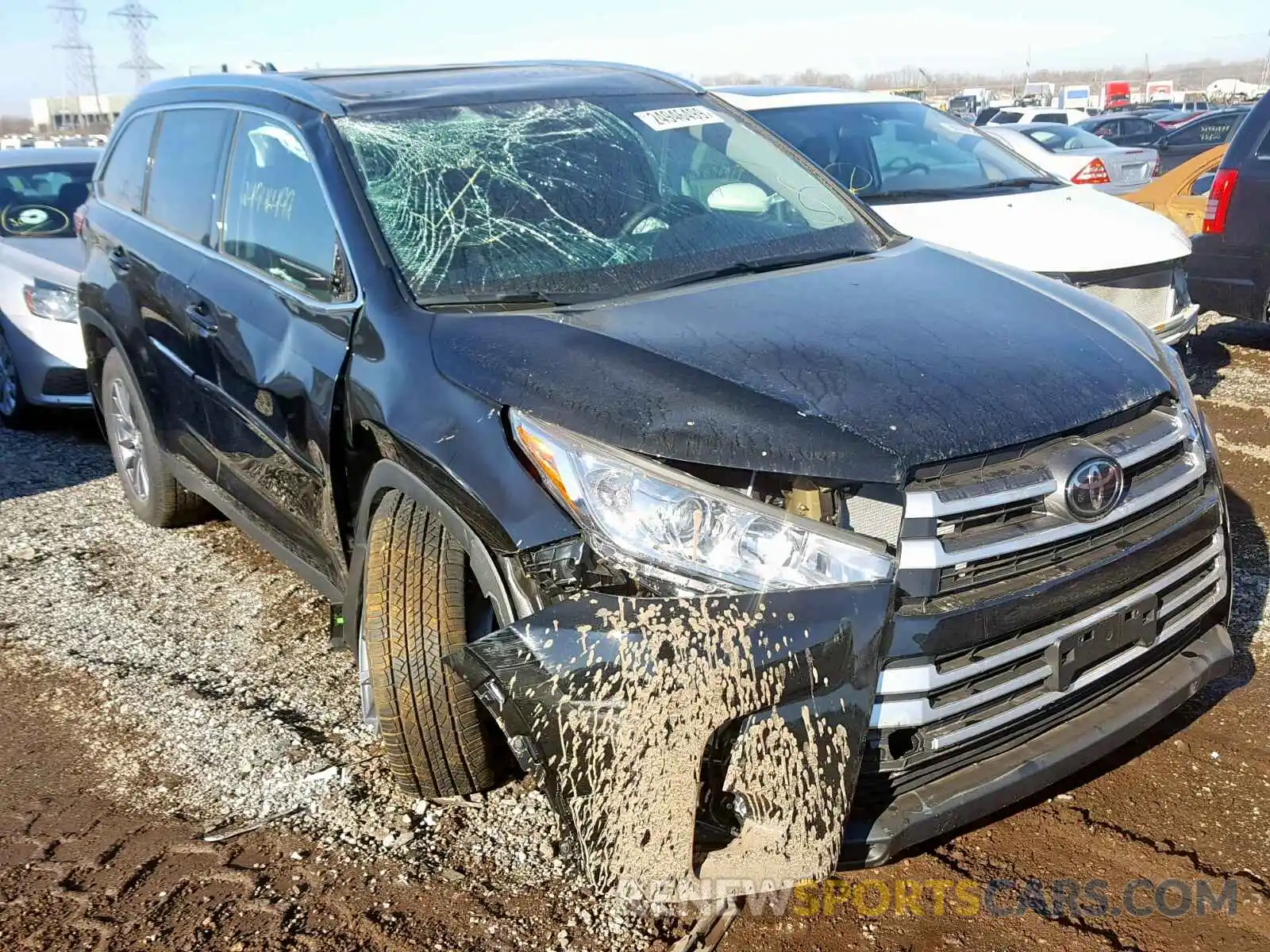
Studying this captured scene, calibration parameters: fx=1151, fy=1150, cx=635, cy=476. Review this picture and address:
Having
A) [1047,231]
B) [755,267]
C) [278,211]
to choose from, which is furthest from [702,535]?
[1047,231]

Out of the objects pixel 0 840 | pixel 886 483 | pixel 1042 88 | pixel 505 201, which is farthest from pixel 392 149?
pixel 1042 88

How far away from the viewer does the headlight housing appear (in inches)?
250

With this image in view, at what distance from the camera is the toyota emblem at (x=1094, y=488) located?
2250mm

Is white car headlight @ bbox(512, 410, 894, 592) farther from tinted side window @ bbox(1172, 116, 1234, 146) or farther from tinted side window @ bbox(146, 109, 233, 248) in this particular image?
tinted side window @ bbox(1172, 116, 1234, 146)

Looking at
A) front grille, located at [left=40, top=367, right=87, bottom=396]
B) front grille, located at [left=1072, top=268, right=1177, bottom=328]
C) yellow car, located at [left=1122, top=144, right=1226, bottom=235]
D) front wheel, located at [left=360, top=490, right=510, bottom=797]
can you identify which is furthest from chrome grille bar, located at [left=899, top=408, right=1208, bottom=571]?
yellow car, located at [left=1122, top=144, right=1226, bottom=235]

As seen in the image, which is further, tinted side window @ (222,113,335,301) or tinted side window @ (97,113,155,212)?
tinted side window @ (97,113,155,212)

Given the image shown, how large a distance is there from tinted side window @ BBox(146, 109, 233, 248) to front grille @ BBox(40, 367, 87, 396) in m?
2.35

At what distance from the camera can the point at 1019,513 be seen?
223 cm

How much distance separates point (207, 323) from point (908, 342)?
221 centimetres

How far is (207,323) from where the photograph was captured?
11.7 feet

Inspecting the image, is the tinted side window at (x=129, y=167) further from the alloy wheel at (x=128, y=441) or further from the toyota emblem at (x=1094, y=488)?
the toyota emblem at (x=1094, y=488)

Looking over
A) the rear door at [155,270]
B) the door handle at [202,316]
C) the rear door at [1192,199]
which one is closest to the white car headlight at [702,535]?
the door handle at [202,316]

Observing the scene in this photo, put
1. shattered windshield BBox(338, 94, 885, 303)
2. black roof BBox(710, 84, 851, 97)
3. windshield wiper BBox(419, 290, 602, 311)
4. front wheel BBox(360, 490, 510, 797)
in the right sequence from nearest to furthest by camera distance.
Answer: front wheel BBox(360, 490, 510, 797) < windshield wiper BBox(419, 290, 602, 311) < shattered windshield BBox(338, 94, 885, 303) < black roof BBox(710, 84, 851, 97)

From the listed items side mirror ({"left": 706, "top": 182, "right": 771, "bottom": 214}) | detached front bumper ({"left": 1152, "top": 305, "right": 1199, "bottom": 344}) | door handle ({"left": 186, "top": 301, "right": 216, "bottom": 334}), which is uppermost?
side mirror ({"left": 706, "top": 182, "right": 771, "bottom": 214})
